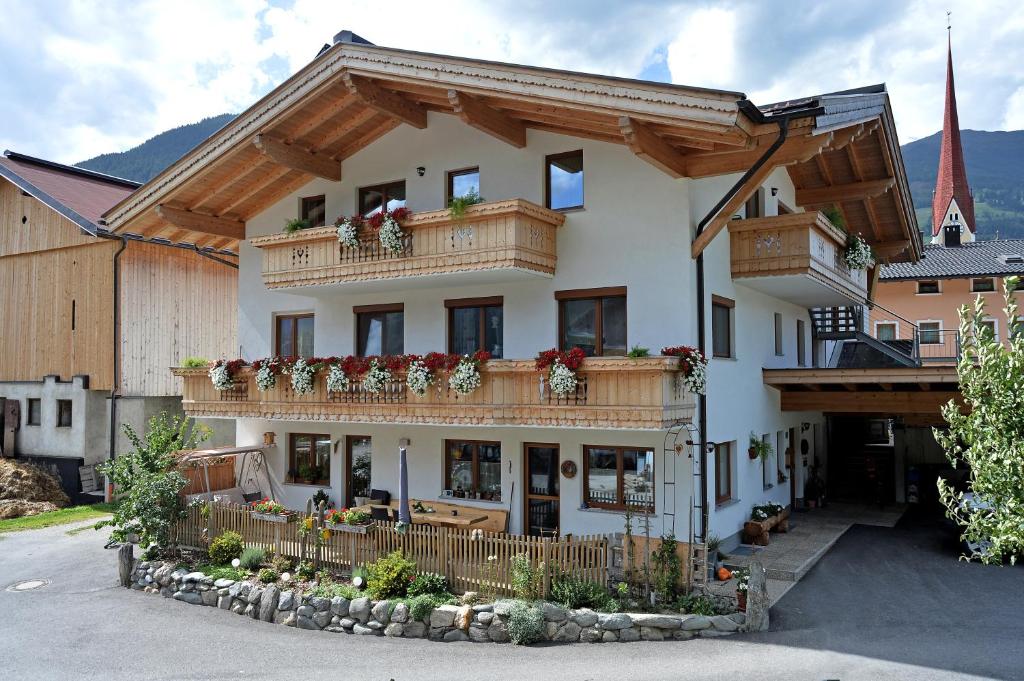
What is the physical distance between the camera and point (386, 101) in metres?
17.0

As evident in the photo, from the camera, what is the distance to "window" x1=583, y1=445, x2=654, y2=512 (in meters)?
15.1

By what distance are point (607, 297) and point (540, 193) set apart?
2720 millimetres

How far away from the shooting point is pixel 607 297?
1576 cm

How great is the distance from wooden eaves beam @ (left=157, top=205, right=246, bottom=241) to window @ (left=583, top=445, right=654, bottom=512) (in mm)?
11803

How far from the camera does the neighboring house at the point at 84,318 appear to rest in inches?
958

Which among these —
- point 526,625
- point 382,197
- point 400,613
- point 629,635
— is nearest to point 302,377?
point 382,197

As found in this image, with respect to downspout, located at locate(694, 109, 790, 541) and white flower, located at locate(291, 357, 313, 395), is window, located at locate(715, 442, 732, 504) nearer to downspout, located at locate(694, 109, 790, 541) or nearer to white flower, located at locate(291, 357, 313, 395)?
downspout, located at locate(694, 109, 790, 541)

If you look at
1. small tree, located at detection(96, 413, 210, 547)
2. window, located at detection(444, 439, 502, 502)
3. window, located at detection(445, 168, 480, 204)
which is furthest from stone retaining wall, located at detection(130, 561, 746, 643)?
window, located at detection(445, 168, 480, 204)

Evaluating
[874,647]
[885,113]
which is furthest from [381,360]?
[885,113]

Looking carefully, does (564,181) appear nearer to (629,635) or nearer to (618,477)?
(618,477)

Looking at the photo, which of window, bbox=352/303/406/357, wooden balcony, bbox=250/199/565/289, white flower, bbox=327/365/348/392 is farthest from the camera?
window, bbox=352/303/406/357

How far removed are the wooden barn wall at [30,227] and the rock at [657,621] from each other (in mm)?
21223

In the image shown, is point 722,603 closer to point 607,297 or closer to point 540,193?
point 607,297

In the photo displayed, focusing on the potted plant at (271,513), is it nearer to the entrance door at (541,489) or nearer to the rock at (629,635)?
the entrance door at (541,489)
